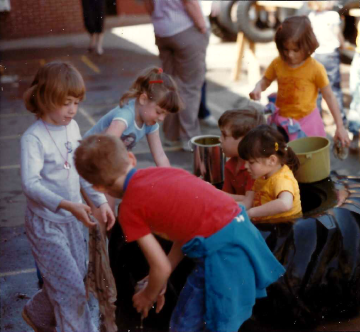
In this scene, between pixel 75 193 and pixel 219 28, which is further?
pixel 219 28

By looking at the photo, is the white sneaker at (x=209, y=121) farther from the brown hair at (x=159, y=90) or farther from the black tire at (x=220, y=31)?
the black tire at (x=220, y=31)

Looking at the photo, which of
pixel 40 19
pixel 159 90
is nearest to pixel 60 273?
pixel 159 90

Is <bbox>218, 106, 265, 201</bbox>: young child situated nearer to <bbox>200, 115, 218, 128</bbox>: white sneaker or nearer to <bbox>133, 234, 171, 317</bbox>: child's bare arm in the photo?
<bbox>133, 234, 171, 317</bbox>: child's bare arm

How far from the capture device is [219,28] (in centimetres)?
1306

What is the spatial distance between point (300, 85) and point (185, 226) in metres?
2.41

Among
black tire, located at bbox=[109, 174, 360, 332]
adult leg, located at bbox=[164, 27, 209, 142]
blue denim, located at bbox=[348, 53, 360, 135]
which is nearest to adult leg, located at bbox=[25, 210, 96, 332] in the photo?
black tire, located at bbox=[109, 174, 360, 332]

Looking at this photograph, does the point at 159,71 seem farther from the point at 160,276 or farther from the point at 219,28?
the point at 219,28

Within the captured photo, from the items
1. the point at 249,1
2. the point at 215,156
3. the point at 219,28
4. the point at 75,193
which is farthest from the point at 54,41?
the point at 75,193

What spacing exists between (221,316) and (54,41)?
12924 mm

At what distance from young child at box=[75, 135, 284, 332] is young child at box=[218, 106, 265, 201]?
1117mm

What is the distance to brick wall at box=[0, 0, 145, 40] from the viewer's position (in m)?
15.2

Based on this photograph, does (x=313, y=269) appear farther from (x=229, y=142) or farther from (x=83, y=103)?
(x=83, y=103)

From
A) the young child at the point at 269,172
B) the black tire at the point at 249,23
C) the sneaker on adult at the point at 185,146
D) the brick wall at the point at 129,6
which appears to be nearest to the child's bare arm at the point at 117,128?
the young child at the point at 269,172

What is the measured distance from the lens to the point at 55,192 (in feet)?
10.6
